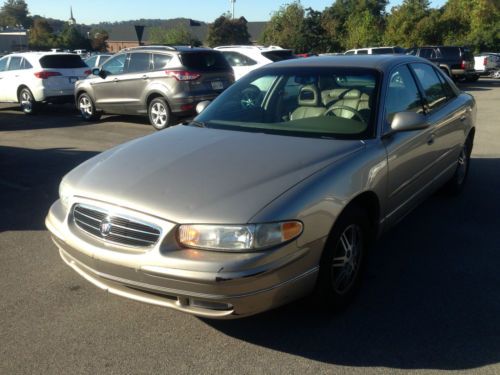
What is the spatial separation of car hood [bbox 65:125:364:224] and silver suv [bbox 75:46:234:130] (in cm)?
668

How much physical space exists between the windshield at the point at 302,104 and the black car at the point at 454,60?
20.6 meters

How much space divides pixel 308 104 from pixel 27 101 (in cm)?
1131

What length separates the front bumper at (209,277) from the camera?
8.55 feet

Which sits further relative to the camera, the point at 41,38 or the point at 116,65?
the point at 41,38

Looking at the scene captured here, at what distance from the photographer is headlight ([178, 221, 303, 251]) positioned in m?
2.64

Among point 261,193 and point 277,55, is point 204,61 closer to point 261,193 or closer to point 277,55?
point 277,55

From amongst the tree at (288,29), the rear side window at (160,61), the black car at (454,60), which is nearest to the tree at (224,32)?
the tree at (288,29)

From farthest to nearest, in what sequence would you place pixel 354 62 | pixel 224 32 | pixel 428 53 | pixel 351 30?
pixel 224 32, pixel 351 30, pixel 428 53, pixel 354 62

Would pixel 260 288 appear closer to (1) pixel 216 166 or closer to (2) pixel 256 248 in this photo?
(2) pixel 256 248

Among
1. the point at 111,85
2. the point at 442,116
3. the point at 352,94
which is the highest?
the point at 352,94

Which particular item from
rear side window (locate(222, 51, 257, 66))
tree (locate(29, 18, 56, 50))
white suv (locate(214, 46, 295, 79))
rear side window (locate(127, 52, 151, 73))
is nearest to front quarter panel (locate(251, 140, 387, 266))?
rear side window (locate(127, 52, 151, 73))

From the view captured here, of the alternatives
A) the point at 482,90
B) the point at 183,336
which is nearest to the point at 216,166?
the point at 183,336

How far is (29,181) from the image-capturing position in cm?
662

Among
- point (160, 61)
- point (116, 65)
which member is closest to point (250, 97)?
point (160, 61)
